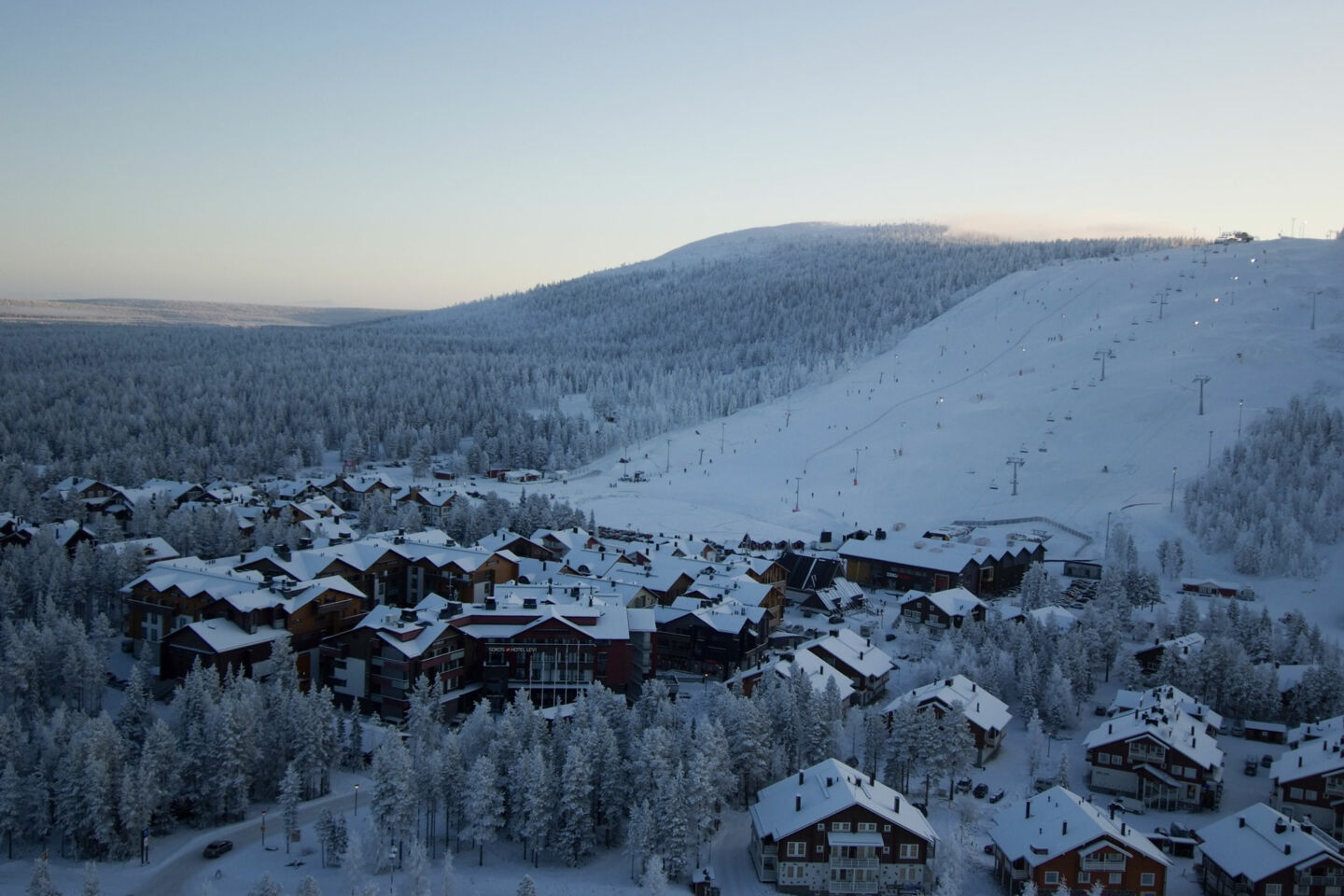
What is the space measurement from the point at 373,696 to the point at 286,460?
62792 mm

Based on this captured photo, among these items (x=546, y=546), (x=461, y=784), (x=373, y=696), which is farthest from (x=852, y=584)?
(x=461, y=784)

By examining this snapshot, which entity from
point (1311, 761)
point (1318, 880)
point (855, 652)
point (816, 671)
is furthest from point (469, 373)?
point (1318, 880)

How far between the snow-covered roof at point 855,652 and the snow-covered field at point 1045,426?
17.8ft

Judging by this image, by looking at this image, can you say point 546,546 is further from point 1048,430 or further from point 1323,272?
point 1323,272

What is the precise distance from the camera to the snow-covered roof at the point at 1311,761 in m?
29.4

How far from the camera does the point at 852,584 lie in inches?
2142

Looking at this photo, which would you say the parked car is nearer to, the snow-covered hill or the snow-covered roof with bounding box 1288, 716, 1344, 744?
the snow-covered roof with bounding box 1288, 716, 1344, 744

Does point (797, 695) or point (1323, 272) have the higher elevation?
point (1323, 272)

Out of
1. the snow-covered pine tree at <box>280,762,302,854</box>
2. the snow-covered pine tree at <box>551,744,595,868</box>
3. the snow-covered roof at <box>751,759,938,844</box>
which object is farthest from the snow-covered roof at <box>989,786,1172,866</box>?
the snow-covered pine tree at <box>280,762,302,854</box>

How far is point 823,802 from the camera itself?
2656 cm

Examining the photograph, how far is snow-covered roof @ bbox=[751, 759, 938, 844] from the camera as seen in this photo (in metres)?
26.0

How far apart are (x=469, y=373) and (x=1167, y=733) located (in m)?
112

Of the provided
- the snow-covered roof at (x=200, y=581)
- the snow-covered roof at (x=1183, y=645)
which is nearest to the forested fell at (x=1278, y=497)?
the snow-covered roof at (x=1183, y=645)

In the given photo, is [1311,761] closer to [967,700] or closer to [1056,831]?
[967,700]
